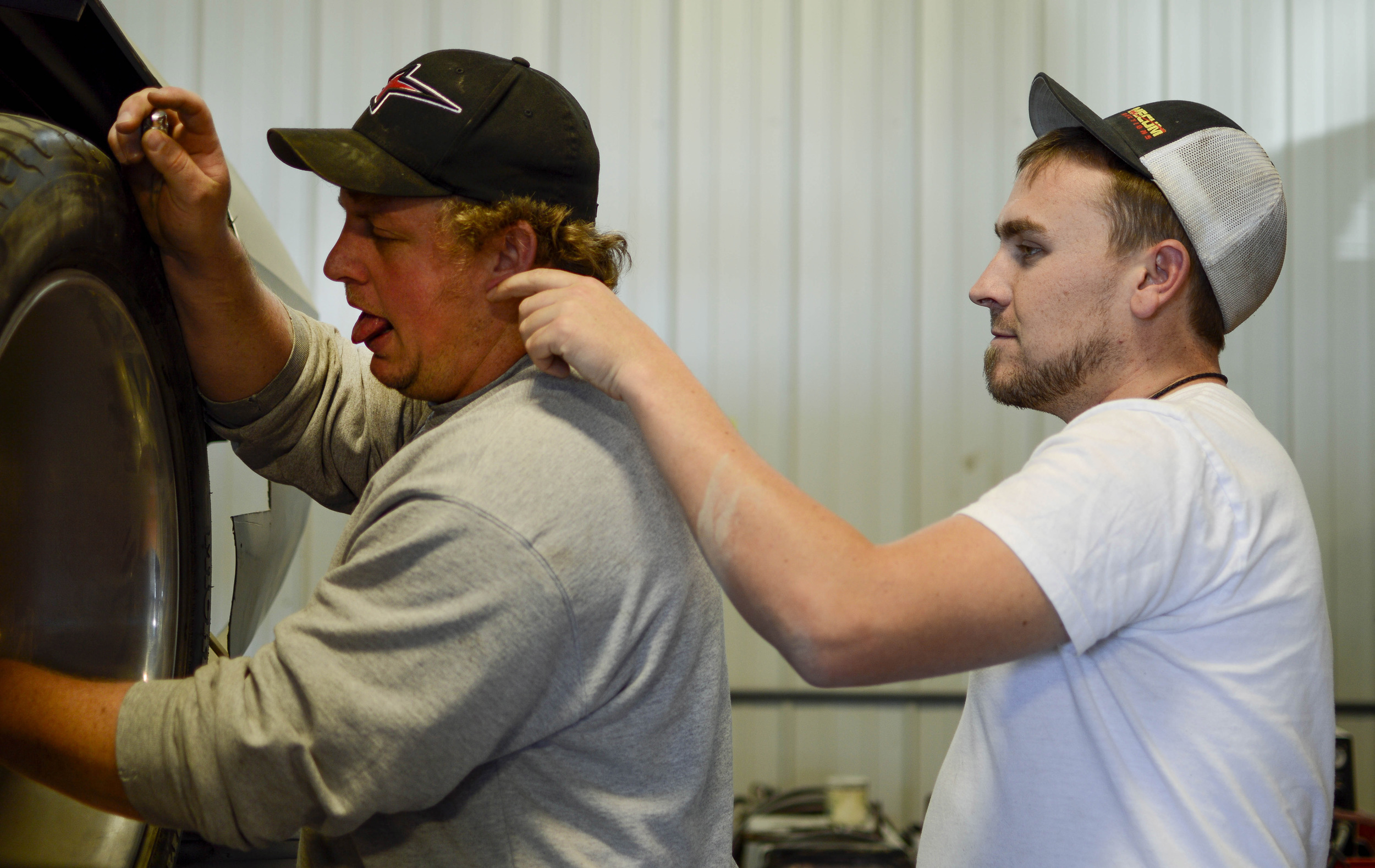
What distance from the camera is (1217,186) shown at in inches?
46.4

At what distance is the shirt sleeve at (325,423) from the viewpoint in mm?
1356

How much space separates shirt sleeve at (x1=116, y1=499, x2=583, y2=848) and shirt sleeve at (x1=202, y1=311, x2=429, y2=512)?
0.53 metres

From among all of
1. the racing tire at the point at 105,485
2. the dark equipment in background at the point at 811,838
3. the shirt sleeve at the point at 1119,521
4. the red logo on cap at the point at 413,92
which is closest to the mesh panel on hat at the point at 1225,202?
the shirt sleeve at the point at 1119,521

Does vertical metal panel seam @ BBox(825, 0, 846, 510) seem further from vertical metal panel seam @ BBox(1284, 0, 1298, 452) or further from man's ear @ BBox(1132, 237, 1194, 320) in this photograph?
man's ear @ BBox(1132, 237, 1194, 320)

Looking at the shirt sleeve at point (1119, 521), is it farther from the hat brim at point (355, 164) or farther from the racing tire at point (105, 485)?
the racing tire at point (105, 485)

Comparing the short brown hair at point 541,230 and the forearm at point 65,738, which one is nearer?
the forearm at point 65,738

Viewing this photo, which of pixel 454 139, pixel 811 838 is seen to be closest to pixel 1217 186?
pixel 454 139

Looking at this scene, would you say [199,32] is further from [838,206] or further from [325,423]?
[325,423]

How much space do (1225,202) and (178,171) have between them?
122cm

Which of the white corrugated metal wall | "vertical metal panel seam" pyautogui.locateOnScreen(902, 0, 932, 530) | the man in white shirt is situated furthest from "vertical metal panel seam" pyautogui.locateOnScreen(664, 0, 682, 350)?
the man in white shirt

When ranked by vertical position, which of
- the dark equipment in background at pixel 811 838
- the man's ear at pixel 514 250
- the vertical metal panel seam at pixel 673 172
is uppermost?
the vertical metal panel seam at pixel 673 172

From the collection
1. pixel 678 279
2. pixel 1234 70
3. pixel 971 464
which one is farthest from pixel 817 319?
pixel 1234 70

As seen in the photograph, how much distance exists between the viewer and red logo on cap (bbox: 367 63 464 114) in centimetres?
109

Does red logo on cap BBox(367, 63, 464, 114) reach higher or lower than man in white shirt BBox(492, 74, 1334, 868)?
higher
